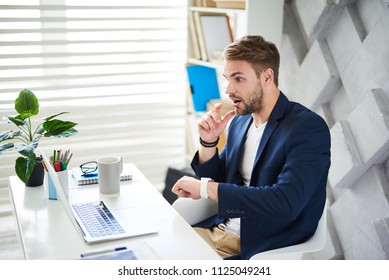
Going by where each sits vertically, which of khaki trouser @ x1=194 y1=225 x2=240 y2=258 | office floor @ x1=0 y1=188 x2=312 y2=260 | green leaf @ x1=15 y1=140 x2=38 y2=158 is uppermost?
green leaf @ x1=15 y1=140 x2=38 y2=158

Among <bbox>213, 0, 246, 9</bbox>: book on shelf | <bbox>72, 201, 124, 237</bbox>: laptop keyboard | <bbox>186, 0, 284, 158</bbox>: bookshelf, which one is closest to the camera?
<bbox>72, 201, 124, 237</bbox>: laptop keyboard

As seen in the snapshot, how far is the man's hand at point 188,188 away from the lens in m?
2.02

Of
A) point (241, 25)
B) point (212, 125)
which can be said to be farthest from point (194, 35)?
point (212, 125)

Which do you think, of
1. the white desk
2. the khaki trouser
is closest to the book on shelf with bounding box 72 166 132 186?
the white desk

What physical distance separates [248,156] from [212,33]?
1.51m

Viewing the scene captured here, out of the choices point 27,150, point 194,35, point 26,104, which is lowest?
point 27,150

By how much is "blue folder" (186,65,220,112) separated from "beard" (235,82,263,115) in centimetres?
154

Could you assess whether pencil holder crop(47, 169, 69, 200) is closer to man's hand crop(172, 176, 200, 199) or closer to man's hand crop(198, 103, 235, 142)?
man's hand crop(172, 176, 200, 199)

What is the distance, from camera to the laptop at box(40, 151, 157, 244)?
70.5 inches

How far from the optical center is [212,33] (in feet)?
11.7

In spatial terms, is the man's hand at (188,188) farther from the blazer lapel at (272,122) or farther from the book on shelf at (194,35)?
the book on shelf at (194,35)

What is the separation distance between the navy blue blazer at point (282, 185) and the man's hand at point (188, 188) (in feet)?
0.29

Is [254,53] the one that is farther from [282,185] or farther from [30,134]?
[30,134]

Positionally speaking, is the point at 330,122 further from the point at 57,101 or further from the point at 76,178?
the point at 57,101
